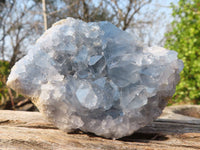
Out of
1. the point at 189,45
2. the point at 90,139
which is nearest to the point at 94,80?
the point at 90,139

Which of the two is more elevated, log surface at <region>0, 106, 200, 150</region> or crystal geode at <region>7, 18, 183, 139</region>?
crystal geode at <region>7, 18, 183, 139</region>

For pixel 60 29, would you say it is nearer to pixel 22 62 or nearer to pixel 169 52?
pixel 22 62

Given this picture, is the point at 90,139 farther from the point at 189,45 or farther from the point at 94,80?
the point at 189,45

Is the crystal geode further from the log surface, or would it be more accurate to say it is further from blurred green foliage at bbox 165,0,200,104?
blurred green foliage at bbox 165,0,200,104

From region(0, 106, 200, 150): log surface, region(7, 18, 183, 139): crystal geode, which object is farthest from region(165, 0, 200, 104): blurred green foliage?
region(7, 18, 183, 139): crystal geode

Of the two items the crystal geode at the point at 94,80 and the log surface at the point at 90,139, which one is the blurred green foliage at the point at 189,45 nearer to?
the log surface at the point at 90,139

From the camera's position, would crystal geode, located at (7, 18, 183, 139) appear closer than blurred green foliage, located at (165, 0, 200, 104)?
Yes
